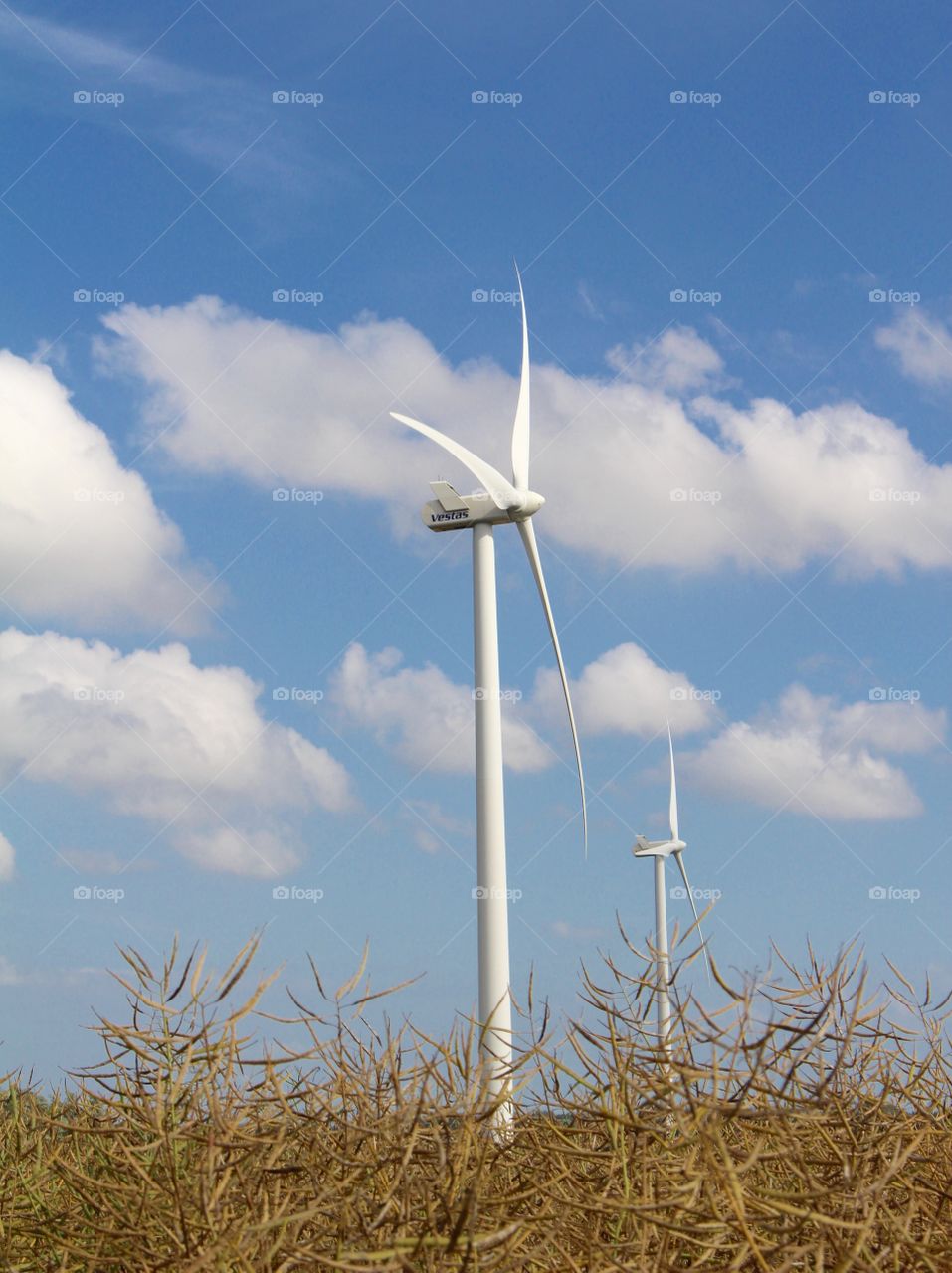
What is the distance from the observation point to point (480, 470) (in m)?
34.2

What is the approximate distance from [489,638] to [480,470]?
5.79 m

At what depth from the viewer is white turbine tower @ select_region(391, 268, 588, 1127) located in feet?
95.6

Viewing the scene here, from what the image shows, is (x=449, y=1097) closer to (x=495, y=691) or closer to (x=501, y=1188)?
(x=501, y=1188)

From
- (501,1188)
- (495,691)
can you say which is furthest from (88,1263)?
(495,691)

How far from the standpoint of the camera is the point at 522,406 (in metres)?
35.6

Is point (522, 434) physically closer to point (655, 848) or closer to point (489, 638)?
point (489, 638)

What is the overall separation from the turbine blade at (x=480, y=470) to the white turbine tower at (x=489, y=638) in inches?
1.0

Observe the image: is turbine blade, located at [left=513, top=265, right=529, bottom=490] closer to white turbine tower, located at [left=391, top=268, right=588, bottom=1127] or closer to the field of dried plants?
white turbine tower, located at [left=391, top=268, right=588, bottom=1127]

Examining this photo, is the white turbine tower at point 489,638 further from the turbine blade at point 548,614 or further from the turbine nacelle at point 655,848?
the turbine nacelle at point 655,848

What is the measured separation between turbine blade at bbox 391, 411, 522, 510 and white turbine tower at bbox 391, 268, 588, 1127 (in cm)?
3

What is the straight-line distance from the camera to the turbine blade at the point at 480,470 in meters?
33.6

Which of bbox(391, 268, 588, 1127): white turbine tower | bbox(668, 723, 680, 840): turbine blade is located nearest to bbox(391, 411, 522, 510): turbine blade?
bbox(391, 268, 588, 1127): white turbine tower

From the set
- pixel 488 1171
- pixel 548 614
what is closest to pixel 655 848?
pixel 548 614

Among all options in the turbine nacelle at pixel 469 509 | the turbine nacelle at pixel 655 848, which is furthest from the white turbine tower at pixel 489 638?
the turbine nacelle at pixel 655 848
